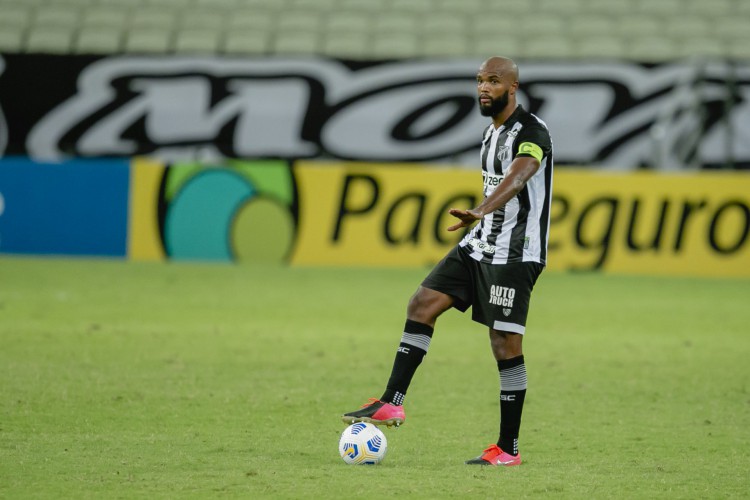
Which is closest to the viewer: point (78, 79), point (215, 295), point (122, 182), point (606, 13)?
point (215, 295)

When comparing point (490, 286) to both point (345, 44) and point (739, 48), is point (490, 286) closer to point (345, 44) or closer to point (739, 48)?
point (345, 44)

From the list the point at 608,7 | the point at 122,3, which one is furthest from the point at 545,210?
the point at 122,3

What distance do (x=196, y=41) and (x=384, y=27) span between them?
3.08 meters

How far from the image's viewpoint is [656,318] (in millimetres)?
11844

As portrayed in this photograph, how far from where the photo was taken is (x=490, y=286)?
5715mm

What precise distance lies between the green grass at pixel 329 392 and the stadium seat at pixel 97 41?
6304 millimetres

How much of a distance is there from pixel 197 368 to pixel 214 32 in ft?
40.7

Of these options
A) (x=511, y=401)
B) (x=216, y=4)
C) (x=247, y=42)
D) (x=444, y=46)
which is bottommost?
(x=511, y=401)

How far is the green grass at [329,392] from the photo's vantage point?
5.20 meters

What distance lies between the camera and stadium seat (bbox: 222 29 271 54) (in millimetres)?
19562

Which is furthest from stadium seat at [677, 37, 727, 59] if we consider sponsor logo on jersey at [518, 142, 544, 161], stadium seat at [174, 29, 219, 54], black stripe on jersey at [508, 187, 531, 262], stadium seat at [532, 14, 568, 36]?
sponsor logo on jersey at [518, 142, 544, 161]

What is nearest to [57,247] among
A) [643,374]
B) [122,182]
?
[122,182]

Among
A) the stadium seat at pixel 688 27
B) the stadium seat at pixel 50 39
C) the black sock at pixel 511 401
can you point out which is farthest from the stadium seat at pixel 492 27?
the black sock at pixel 511 401

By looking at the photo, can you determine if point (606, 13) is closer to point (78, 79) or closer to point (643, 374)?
point (78, 79)
